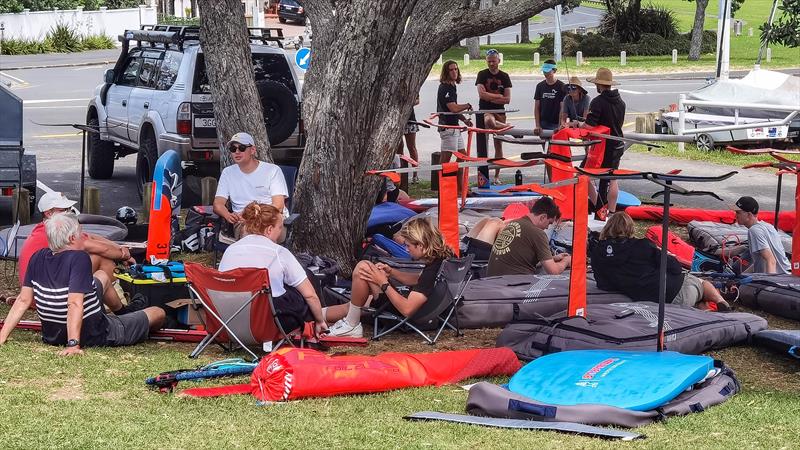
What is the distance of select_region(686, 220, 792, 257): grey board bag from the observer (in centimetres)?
1196

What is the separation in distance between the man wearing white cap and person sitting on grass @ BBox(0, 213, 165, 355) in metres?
0.70

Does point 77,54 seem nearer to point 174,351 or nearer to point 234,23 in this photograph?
point 234,23

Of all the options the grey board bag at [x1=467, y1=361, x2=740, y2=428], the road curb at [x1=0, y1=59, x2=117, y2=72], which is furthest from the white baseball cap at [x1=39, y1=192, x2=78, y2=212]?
the road curb at [x1=0, y1=59, x2=117, y2=72]

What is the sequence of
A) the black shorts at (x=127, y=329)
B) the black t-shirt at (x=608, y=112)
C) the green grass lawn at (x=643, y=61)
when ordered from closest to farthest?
the black shorts at (x=127, y=329), the black t-shirt at (x=608, y=112), the green grass lawn at (x=643, y=61)

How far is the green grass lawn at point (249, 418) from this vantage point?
6168 millimetres

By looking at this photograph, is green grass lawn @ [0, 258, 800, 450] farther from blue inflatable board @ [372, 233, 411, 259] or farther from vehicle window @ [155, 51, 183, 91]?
vehicle window @ [155, 51, 183, 91]

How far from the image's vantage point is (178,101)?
1478 centimetres

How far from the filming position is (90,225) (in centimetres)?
1185

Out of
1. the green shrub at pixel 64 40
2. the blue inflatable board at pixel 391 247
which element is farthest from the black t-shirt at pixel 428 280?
the green shrub at pixel 64 40

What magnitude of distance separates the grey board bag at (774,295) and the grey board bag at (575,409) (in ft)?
9.90

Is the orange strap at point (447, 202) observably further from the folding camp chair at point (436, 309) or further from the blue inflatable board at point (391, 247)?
the blue inflatable board at point (391, 247)

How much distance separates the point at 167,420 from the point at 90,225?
5.68 meters

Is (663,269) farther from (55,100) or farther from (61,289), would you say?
(55,100)

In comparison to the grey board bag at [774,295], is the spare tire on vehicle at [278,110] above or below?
above
